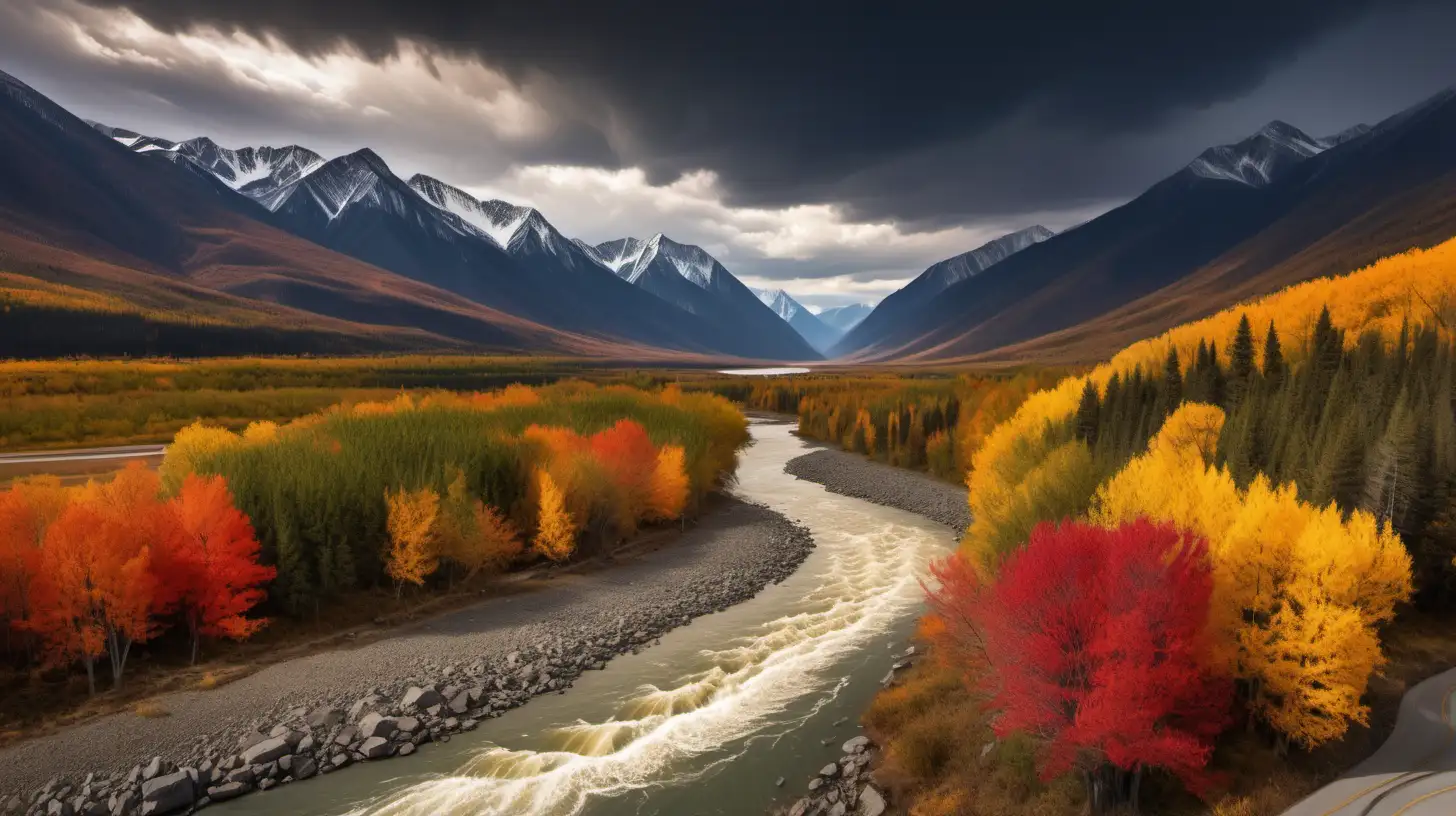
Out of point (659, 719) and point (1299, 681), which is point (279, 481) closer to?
point (659, 719)

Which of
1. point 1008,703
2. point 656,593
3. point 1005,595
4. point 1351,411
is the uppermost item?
point 1351,411

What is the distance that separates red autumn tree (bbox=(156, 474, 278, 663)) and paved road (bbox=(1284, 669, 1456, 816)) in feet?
169

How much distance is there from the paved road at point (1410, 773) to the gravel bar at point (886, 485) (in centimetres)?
3913

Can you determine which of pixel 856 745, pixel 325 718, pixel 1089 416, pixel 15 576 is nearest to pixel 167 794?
pixel 325 718

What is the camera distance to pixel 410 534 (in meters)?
45.9

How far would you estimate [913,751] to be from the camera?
27.0m

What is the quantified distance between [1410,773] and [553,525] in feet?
171

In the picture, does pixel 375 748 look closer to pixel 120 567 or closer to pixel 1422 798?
pixel 120 567

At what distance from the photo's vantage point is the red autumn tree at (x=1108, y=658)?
A: 23266 millimetres

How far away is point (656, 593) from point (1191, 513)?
36810mm

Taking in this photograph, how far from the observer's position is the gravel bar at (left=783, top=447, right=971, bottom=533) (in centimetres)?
8081

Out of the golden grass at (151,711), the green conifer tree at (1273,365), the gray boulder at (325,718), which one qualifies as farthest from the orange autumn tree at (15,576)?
the green conifer tree at (1273,365)

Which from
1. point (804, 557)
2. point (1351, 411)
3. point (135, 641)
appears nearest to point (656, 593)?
point (804, 557)

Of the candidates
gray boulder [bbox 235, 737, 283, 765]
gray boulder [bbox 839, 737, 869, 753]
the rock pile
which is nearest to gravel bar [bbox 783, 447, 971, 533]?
gray boulder [bbox 839, 737, 869, 753]
